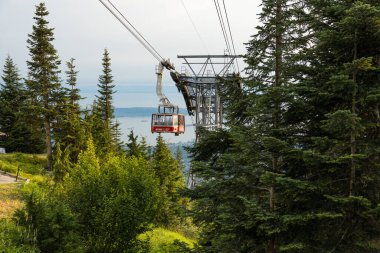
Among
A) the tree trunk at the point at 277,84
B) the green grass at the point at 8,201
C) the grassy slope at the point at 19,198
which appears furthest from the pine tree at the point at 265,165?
the green grass at the point at 8,201

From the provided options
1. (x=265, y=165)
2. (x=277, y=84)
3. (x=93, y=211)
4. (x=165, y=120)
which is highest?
(x=277, y=84)

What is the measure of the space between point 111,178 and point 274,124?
1553cm

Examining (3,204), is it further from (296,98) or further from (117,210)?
(296,98)

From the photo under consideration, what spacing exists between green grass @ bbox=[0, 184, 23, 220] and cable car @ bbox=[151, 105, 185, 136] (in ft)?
43.7

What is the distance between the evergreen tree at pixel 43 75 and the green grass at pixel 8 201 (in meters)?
12.2

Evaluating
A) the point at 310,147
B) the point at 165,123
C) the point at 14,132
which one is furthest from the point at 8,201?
the point at 14,132

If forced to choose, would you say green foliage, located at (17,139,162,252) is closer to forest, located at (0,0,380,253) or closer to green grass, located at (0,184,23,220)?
forest, located at (0,0,380,253)

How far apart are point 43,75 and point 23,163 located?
12138 millimetres

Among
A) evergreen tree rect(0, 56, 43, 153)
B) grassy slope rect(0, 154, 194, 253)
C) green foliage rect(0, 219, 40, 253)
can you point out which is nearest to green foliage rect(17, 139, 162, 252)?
green foliage rect(0, 219, 40, 253)

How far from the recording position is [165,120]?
3522 cm

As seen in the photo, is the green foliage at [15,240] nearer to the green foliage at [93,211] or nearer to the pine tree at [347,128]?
the green foliage at [93,211]

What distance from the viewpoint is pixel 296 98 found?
926cm

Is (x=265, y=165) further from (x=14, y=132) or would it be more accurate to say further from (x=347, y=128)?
(x=14, y=132)

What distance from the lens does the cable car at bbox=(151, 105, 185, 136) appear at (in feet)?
115
